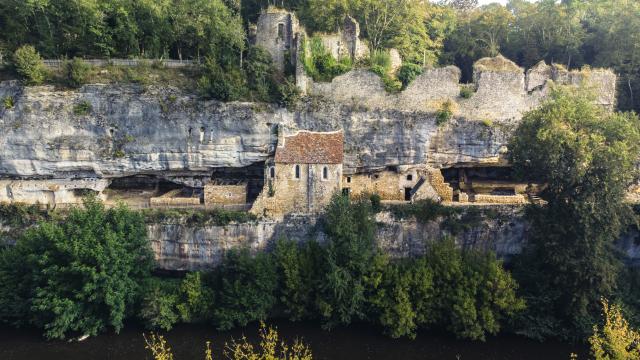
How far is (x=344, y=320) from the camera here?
2464 cm

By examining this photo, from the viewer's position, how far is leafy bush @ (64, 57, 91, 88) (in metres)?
27.8

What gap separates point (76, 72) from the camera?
91.1ft

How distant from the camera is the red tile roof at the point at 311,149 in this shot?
27.6 metres

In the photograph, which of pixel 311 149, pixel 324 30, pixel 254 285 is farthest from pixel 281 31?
pixel 254 285

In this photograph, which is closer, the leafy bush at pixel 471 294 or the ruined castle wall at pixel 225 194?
the leafy bush at pixel 471 294

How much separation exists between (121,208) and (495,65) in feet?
74.2

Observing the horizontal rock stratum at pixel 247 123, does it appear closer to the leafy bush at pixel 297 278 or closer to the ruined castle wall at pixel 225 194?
the ruined castle wall at pixel 225 194

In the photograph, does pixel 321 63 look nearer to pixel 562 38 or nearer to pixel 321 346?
pixel 321 346

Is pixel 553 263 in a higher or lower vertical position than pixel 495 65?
lower

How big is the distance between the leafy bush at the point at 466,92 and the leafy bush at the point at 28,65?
23602 millimetres

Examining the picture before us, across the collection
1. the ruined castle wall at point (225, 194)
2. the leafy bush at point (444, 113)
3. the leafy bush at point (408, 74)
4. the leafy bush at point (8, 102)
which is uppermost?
the leafy bush at point (408, 74)

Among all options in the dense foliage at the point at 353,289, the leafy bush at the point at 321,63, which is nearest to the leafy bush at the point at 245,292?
the dense foliage at the point at 353,289

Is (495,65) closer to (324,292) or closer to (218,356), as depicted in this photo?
(324,292)

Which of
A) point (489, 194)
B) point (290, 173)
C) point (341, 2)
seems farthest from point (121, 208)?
point (489, 194)
